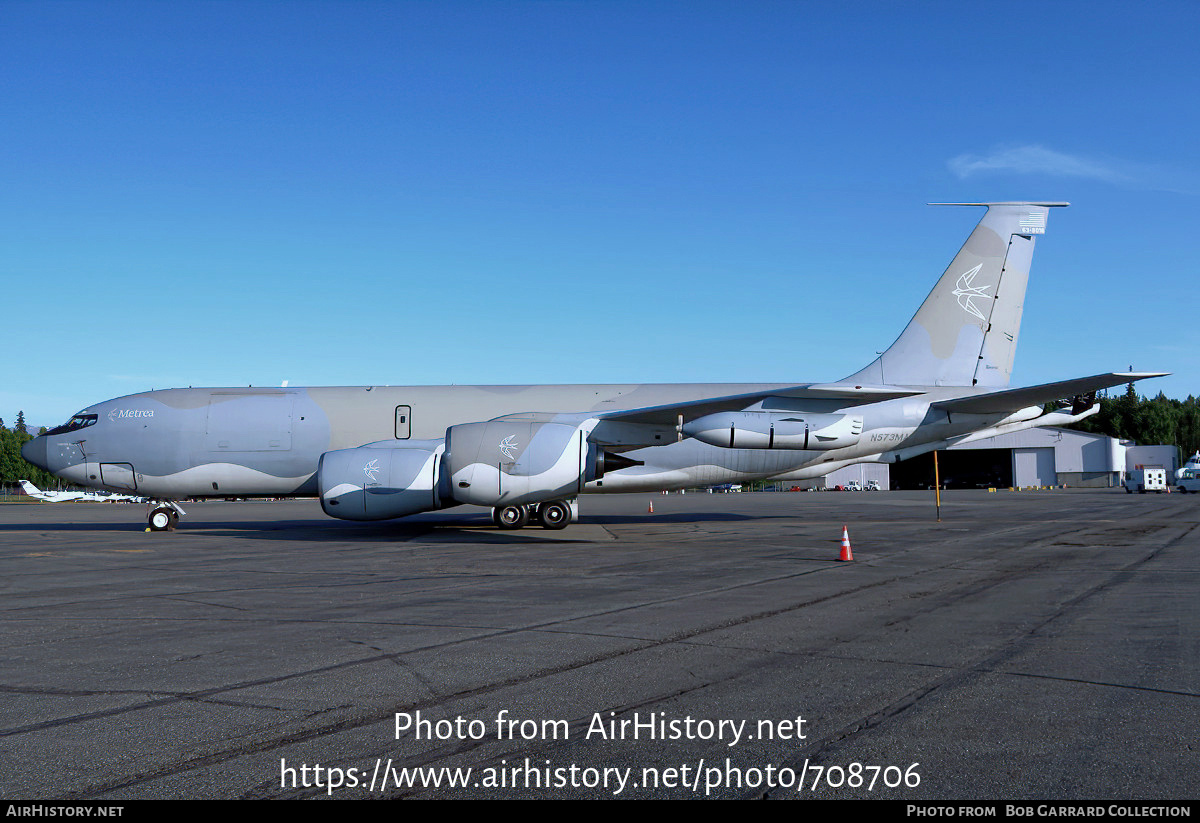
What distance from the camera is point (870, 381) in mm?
23500

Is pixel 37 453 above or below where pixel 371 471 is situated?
above

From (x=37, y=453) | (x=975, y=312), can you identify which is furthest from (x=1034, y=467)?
(x=37, y=453)

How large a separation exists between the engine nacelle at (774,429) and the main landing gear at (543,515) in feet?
16.9

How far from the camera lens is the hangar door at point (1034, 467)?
7662cm

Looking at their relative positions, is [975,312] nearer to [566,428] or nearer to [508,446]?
[566,428]

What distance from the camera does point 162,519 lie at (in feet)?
76.5

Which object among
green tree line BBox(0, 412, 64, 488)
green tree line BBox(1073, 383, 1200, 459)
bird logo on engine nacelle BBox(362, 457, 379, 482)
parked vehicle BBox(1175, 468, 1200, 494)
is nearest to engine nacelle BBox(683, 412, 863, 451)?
bird logo on engine nacelle BBox(362, 457, 379, 482)

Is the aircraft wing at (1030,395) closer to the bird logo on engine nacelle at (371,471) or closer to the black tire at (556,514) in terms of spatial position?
the black tire at (556,514)

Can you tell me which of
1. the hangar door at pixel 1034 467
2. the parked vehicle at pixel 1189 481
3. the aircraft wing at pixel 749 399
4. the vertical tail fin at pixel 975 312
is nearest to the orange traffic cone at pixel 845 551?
the aircraft wing at pixel 749 399

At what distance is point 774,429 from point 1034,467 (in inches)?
2724

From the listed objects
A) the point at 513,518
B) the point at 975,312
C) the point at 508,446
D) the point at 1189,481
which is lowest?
the point at 1189,481

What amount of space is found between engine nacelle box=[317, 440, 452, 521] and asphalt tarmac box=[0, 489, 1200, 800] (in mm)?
5576

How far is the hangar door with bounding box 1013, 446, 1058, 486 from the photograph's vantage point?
76.6 meters

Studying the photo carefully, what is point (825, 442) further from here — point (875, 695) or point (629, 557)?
point (875, 695)
